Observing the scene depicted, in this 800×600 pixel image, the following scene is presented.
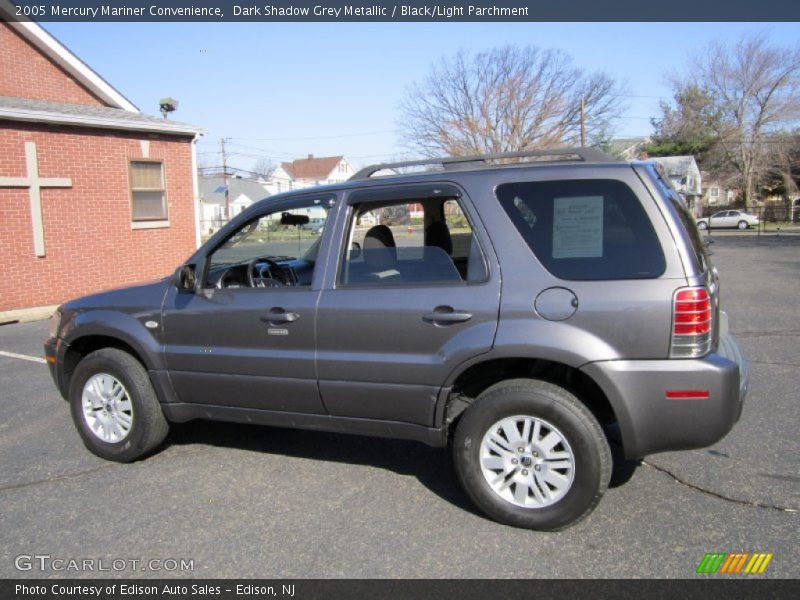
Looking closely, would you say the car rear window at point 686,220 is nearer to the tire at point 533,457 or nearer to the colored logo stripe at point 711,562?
the tire at point 533,457

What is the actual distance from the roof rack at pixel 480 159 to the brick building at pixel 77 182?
9.72 metres

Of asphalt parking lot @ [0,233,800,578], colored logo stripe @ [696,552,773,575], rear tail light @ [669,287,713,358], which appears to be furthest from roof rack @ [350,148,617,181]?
colored logo stripe @ [696,552,773,575]

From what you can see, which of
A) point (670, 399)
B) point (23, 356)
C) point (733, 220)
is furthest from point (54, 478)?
point (733, 220)

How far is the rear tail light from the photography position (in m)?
2.99

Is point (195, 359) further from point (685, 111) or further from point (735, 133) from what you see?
point (685, 111)

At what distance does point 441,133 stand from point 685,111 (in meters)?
31.4

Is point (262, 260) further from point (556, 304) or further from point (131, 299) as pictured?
point (556, 304)

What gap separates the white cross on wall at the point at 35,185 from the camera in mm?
11250

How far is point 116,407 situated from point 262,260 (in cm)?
141

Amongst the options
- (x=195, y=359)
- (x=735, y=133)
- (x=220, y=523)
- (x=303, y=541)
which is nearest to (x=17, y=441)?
(x=195, y=359)

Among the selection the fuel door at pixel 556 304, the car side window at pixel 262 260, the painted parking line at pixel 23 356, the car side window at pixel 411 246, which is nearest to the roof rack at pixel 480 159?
the car side window at pixel 411 246

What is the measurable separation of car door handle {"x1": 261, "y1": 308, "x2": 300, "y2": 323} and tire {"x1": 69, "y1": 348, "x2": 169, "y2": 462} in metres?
1.07

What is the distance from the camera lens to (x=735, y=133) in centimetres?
5016

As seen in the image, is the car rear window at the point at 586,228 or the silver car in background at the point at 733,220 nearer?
the car rear window at the point at 586,228
